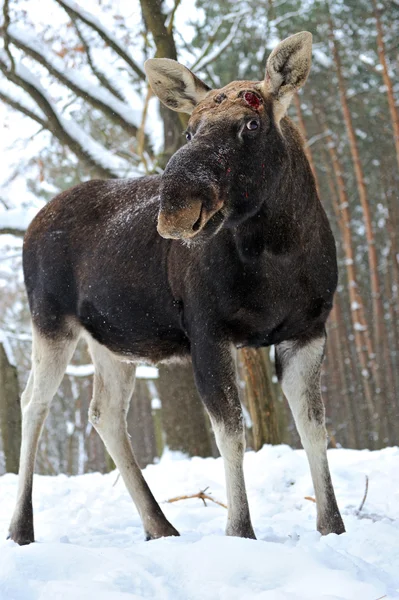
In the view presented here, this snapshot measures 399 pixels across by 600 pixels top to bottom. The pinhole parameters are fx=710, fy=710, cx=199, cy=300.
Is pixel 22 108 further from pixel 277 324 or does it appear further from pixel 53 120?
pixel 277 324

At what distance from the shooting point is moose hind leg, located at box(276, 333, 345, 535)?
4.20 meters

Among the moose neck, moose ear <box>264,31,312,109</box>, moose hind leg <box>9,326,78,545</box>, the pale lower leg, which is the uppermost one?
moose ear <box>264,31,312,109</box>

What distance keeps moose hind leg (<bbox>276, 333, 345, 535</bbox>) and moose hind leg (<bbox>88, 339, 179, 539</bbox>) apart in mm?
1149

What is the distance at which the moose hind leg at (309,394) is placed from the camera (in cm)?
420

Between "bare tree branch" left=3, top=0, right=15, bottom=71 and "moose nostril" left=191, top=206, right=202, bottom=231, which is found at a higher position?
"bare tree branch" left=3, top=0, right=15, bottom=71

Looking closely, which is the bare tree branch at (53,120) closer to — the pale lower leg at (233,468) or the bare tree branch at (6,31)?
the bare tree branch at (6,31)

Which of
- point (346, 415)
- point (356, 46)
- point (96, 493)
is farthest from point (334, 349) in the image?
point (96, 493)

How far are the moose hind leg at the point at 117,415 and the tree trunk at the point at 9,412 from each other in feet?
10.9

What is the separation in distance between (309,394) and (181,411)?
4528mm

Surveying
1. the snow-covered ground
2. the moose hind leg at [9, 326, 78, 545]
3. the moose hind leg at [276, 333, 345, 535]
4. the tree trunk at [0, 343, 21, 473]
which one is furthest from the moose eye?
the tree trunk at [0, 343, 21, 473]

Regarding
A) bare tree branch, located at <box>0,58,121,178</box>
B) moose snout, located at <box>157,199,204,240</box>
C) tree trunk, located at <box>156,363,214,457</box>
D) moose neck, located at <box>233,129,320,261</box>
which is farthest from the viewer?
bare tree branch, located at <box>0,58,121,178</box>

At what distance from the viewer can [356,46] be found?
20.6 metres

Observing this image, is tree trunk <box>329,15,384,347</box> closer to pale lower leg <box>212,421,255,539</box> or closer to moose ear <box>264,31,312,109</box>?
moose ear <box>264,31,312,109</box>

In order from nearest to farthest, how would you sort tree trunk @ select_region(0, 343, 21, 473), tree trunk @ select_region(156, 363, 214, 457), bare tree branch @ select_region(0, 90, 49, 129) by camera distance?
tree trunk @ select_region(0, 343, 21, 473) < tree trunk @ select_region(156, 363, 214, 457) < bare tree branch @ select_region(0, 90, 49, 129)
